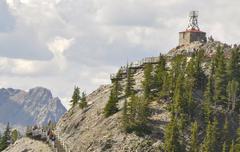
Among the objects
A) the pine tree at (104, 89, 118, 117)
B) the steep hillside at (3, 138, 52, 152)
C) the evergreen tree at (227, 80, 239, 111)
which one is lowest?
the steep hillside at (3, 138, 52, 152)

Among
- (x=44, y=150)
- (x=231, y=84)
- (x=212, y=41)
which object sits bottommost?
(x=44, y=150)

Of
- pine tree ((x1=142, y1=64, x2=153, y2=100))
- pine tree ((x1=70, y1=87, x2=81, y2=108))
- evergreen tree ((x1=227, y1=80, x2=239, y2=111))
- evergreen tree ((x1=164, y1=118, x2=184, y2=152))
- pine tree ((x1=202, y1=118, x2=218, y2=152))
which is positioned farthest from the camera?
pine tree ((x1=70, y1=87, x2=81, y2=108))

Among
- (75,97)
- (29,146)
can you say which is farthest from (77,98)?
(29,146)

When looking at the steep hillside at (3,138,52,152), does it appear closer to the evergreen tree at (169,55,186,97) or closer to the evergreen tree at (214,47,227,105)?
the evergreen tree at (169,55,186,97)

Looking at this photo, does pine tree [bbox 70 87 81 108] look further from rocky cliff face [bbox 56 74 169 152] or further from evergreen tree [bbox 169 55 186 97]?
evergreen tree [bbox 169 55 186 97]

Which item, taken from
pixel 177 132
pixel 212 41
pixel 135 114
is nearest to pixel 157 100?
pixel 135 114

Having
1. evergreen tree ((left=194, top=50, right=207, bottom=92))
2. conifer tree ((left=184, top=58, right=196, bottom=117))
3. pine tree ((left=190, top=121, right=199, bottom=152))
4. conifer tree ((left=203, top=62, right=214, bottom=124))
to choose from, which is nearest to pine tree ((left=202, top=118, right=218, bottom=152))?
pine tree ((left=190, top=121, right=199, bottom=152))

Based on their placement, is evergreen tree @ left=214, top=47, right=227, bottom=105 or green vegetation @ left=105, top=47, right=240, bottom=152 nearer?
green vegetation @ left=105, top=47, right=240, bottom=152

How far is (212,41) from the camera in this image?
144 m

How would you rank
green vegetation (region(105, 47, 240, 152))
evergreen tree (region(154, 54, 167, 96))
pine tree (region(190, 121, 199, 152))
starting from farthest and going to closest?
evergreen tree (region(154, 54, 167, 96)), green vegetation (region(105, 47, 240, 152)), pine tree (region(190, 121, 199, 152))

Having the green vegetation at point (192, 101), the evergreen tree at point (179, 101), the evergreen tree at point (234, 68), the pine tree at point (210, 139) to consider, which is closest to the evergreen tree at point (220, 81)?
the green vegetation at point (192, 101)

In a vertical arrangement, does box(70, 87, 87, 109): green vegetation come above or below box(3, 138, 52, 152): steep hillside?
above

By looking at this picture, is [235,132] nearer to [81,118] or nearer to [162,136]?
[162,136]

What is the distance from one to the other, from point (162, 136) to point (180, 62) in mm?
22397
